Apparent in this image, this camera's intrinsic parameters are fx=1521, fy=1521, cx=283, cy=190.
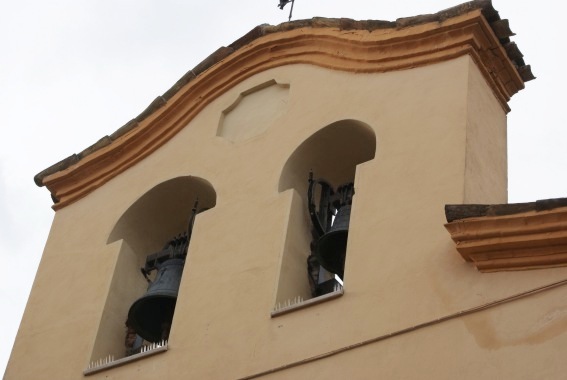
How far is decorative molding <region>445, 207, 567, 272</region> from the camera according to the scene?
888 centimetres

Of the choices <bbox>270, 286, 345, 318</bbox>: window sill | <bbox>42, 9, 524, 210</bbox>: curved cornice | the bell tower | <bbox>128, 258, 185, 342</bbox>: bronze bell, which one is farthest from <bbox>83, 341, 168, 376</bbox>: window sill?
<bbox>42, 9, 524, 210</bbox>: curved cornice

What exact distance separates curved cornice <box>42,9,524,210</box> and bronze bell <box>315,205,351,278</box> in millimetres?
1348

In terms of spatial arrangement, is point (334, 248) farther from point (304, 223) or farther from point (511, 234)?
point (511, 234)

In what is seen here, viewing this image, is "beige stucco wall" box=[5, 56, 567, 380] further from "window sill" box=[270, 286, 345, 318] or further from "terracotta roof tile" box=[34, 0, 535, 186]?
"terracotta roof tile" box=[34, 0, 535, 186]

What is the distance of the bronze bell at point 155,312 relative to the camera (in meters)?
11.2

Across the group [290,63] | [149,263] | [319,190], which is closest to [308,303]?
[319,190]

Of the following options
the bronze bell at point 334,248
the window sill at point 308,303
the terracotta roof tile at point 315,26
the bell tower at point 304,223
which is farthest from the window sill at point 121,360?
the terracotta roof tile at point 315,26

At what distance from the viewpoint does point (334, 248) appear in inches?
414

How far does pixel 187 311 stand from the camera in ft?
34.3

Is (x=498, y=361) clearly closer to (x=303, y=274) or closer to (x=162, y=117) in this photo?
(x=303, y=274)

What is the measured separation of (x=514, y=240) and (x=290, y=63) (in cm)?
347

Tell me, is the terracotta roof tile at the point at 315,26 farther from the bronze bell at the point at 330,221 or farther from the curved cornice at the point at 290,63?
the bronze bell at the point at 330,221

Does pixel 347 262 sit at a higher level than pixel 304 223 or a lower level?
lower

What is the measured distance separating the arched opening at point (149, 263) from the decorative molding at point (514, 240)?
270 cm
